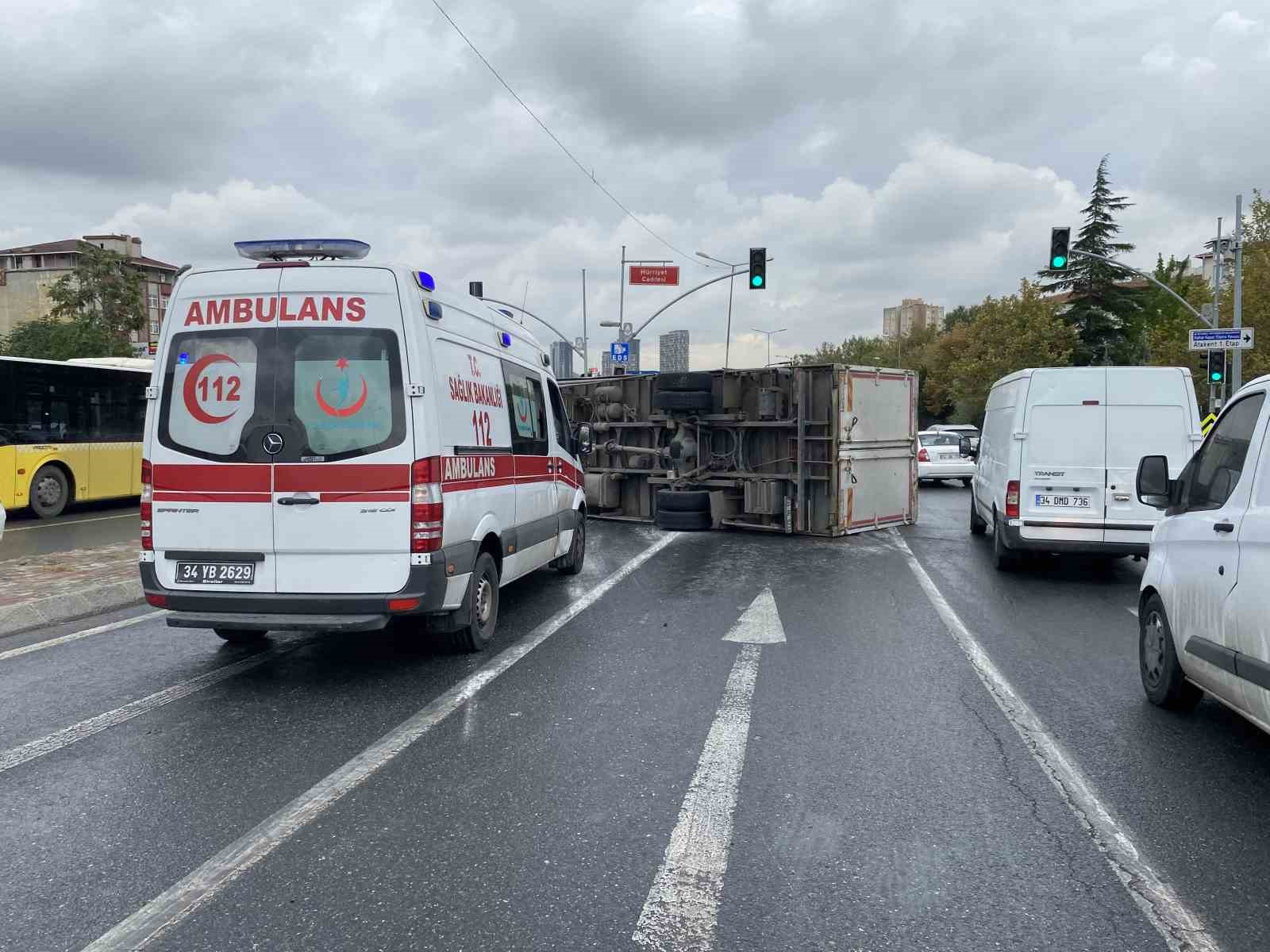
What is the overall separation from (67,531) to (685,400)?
32.0 feet

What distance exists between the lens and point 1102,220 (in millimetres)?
61812

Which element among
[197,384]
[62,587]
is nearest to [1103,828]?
[197,384]

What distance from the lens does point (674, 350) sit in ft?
307

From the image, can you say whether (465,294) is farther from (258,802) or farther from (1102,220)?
(1102,220)

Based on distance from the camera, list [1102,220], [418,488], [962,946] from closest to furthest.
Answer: [962,946] < [418,488] < [1102,220]

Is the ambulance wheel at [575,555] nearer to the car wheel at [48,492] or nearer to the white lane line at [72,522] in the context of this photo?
the white lane line at [72,522]

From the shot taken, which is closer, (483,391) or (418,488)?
(418,488)

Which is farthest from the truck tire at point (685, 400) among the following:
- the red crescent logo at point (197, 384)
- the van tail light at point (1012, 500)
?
the red crescent logo at point (197, 384)

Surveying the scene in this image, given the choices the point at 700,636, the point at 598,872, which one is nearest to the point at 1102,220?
the point at 700,636

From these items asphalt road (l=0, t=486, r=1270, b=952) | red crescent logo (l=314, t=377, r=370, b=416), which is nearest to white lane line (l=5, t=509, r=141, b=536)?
asphalt road (l=0, t=486, r=1270, b=952)

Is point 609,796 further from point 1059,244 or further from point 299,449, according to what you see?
point 1059,244

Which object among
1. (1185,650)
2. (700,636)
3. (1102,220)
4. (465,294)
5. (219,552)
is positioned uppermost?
(1102,220)

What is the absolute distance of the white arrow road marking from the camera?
3.01 m

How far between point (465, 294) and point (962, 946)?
542cm
